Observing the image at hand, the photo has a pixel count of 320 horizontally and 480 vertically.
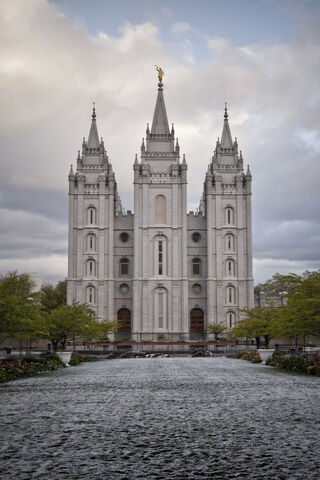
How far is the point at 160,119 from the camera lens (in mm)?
78188

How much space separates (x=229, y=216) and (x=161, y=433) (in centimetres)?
6624

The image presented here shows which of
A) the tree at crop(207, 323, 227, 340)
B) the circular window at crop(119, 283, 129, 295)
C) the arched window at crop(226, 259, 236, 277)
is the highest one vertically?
the arched window at crop(226, 259, 236, 277)

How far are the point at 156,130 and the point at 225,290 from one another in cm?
2236

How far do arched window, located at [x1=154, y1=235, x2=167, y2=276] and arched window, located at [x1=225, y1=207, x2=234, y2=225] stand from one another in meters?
8.11

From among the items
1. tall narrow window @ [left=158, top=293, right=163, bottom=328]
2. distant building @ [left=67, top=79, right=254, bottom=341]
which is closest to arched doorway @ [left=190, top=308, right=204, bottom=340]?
distant building @ [left=67, top=79, right=254, bottom=341]

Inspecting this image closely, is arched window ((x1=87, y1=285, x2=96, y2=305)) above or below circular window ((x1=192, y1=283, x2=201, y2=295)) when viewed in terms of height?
below

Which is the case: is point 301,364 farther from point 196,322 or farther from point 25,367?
point 196,322

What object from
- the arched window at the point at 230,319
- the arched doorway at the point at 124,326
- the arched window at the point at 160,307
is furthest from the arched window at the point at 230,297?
the arched doorway at the point at 124,326

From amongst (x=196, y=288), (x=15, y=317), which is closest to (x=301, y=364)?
(x=15, y=317)

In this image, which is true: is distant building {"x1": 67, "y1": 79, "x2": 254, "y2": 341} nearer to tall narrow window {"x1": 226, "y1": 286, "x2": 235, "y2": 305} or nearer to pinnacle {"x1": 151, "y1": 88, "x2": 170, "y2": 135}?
tall narrow window {"x1": 226, "y1": 286, "x2": 235, "y2": 305}

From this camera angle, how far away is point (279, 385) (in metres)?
17.8

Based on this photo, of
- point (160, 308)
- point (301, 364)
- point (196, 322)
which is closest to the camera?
point (301, 364)

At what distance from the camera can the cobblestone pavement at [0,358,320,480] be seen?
7062 millimetres

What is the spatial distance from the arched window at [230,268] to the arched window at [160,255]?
7623 millimetres
